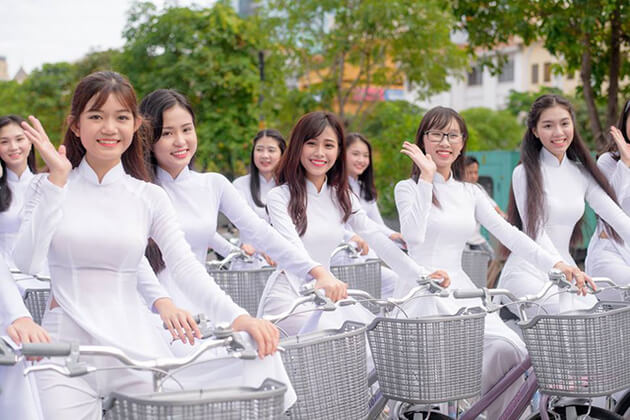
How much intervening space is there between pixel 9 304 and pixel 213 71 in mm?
13960

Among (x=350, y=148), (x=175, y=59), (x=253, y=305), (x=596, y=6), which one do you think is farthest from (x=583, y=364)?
(x=175, y=59)

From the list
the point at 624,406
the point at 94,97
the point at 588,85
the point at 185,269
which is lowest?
the point at 624,406

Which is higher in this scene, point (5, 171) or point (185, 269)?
point (5, 171)

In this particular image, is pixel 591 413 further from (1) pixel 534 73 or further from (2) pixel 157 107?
(1) pixel 534 73

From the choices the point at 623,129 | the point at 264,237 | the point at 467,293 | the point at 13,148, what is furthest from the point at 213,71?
the point at 467,293

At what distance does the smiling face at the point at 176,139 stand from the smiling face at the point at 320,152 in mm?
711

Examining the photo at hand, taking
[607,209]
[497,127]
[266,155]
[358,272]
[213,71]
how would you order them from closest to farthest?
[607,209] → [358,272] → [266,155] → [213,71] → [497,127]

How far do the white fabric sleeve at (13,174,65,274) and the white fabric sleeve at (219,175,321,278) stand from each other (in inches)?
48.4

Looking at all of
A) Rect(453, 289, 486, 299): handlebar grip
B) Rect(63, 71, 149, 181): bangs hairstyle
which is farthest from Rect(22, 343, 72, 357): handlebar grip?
Rect(453, 289, 486, 299): handlebar grip

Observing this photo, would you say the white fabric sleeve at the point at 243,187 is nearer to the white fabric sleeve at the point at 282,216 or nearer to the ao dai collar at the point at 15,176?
the ao dai collar at the point at 15,176

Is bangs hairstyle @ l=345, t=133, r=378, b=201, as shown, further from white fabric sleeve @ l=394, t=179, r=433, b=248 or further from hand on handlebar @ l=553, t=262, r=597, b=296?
hand on handlebar @ l=553, t=262, r=597, b=296

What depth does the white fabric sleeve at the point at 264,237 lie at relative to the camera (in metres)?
3.78

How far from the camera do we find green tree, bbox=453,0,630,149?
377 inches

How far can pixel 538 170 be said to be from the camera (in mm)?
5090
